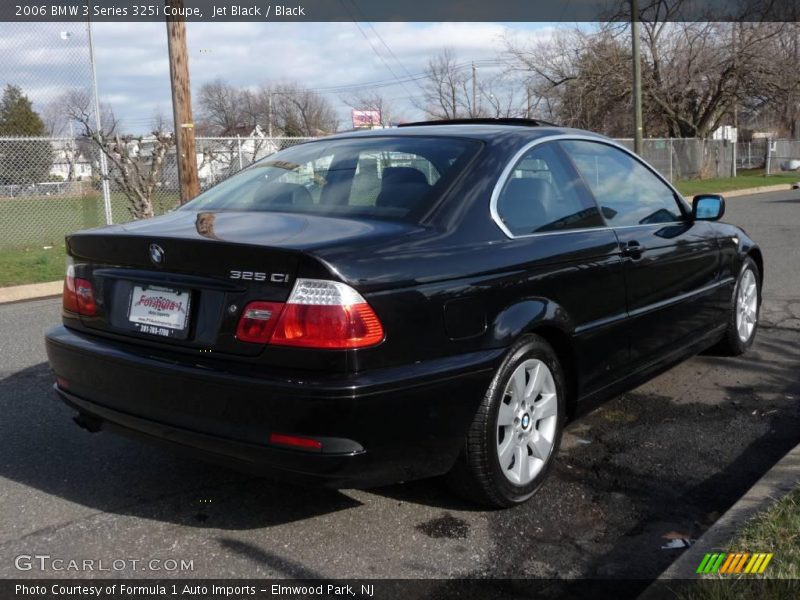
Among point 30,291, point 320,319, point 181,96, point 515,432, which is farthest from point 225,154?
point 320,319

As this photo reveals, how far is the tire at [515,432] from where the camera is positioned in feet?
10.3

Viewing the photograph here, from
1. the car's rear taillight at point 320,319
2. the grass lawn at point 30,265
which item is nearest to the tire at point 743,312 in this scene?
the car's rear taillight at point 320,319

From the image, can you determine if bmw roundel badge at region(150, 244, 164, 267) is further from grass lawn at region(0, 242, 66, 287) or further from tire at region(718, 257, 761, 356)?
grass lawn at region(0, 242, 66, 287)

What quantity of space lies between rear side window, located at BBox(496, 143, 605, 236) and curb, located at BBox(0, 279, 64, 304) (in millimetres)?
7244

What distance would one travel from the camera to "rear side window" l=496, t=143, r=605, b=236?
353 cm

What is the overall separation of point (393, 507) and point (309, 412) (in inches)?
37.0

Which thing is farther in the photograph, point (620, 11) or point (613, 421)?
point (620, 11)

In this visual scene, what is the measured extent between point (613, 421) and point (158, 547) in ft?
8.58

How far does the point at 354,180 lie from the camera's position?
3.70 metres

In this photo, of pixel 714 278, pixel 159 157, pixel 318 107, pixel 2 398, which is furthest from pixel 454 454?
pixel 318 107

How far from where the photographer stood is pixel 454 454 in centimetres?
307

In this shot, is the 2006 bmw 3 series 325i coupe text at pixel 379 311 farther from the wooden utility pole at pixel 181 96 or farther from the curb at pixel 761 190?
the curb at pixel 761 190

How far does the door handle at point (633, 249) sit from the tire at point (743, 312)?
1.54m

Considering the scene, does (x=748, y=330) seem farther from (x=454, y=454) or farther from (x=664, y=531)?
(x=454, y=454)
